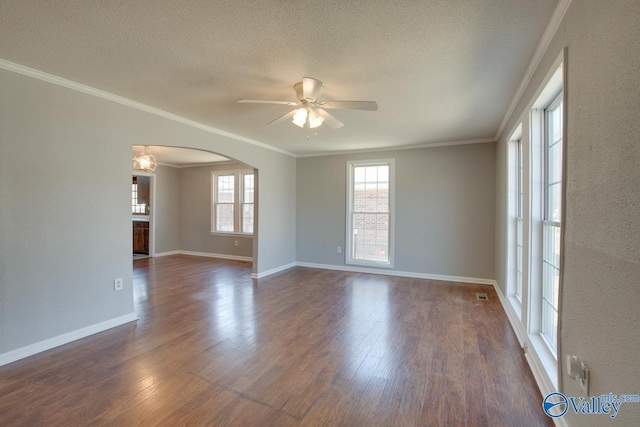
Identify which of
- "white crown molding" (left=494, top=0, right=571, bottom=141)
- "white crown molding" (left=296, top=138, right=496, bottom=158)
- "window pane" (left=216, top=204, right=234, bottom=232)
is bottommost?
"window pane" (left=216, top=204, right=234, bottom=232)

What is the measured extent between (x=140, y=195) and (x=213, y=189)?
84.6 inches

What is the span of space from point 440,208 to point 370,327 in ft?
9.53

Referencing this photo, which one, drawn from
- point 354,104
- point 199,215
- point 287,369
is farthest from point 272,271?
point 354,104

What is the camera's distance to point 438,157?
16.9ft

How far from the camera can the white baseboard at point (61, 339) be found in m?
2.39

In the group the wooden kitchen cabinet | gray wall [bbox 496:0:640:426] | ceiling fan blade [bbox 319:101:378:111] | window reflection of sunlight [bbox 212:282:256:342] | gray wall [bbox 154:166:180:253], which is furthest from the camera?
the wooden kitchen cabinet

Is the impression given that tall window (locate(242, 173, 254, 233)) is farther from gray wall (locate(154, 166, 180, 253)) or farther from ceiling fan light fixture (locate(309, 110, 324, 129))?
ceiling fan light fixture (locate(309, 110, 324, 129))

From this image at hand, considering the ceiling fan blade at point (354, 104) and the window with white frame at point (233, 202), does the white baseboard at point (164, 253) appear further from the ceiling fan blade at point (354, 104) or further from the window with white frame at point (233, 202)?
the ceiling fan blade at point (354, 104)

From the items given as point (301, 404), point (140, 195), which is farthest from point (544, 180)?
point (140, 195)

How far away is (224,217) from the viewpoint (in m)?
7.50

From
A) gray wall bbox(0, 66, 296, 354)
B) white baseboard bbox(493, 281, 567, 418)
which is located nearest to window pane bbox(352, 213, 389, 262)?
white baseboard bbox(493, 281, 567, 418)

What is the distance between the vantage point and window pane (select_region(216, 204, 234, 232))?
7.43 m

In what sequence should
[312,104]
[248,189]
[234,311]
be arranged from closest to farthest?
[312,104] < [234,311] < [248,189]

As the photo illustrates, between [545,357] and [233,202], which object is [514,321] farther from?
[233,202]
